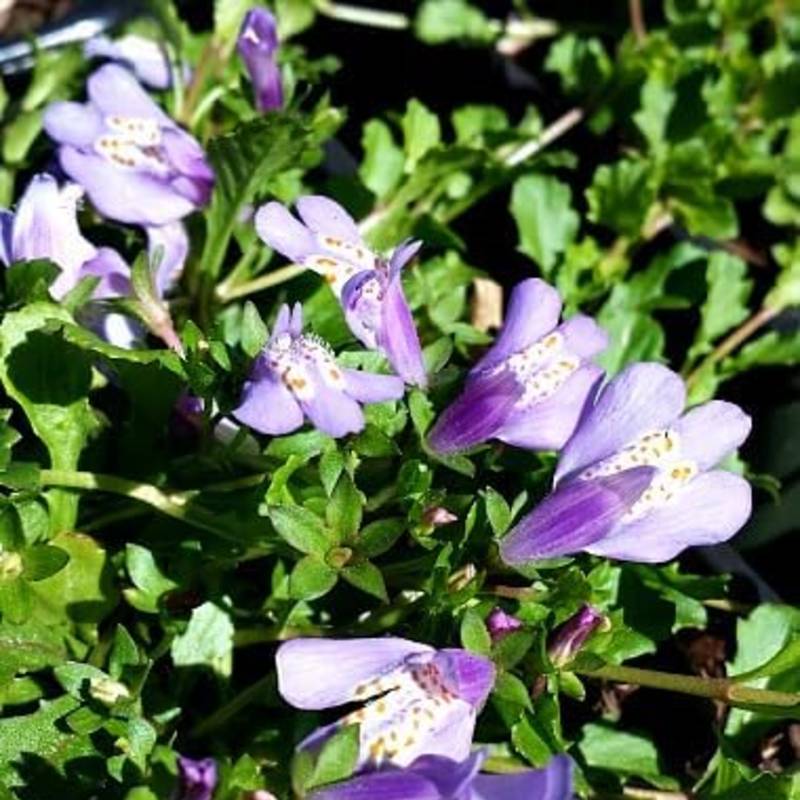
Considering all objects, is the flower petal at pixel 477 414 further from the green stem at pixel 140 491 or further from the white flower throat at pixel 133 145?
the white flower throat at pixel 133 145

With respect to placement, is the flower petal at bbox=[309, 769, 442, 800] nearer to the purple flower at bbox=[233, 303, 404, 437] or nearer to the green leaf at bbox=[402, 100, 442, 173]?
A: the purple flower at bbox=[233, 303, 404, 437]

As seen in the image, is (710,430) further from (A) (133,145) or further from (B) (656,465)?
(A) (133,145)

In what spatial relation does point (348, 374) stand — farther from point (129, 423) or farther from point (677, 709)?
point (677, 709)

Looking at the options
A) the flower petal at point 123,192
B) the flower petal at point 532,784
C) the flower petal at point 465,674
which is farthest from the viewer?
the flower petal at point 123,192

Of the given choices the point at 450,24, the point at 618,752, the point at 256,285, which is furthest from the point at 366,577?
the point at 450,24

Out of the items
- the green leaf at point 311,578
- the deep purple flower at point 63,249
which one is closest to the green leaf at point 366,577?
the green leaf at point 311,578

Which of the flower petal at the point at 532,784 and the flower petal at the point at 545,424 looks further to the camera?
the flower petal at the point at 545,424

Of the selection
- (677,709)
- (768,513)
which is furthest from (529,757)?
(768,513)

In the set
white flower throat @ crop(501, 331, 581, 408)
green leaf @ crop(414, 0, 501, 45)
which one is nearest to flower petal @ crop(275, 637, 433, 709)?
white flower throat @ crop(501, 331, 581, 408)
